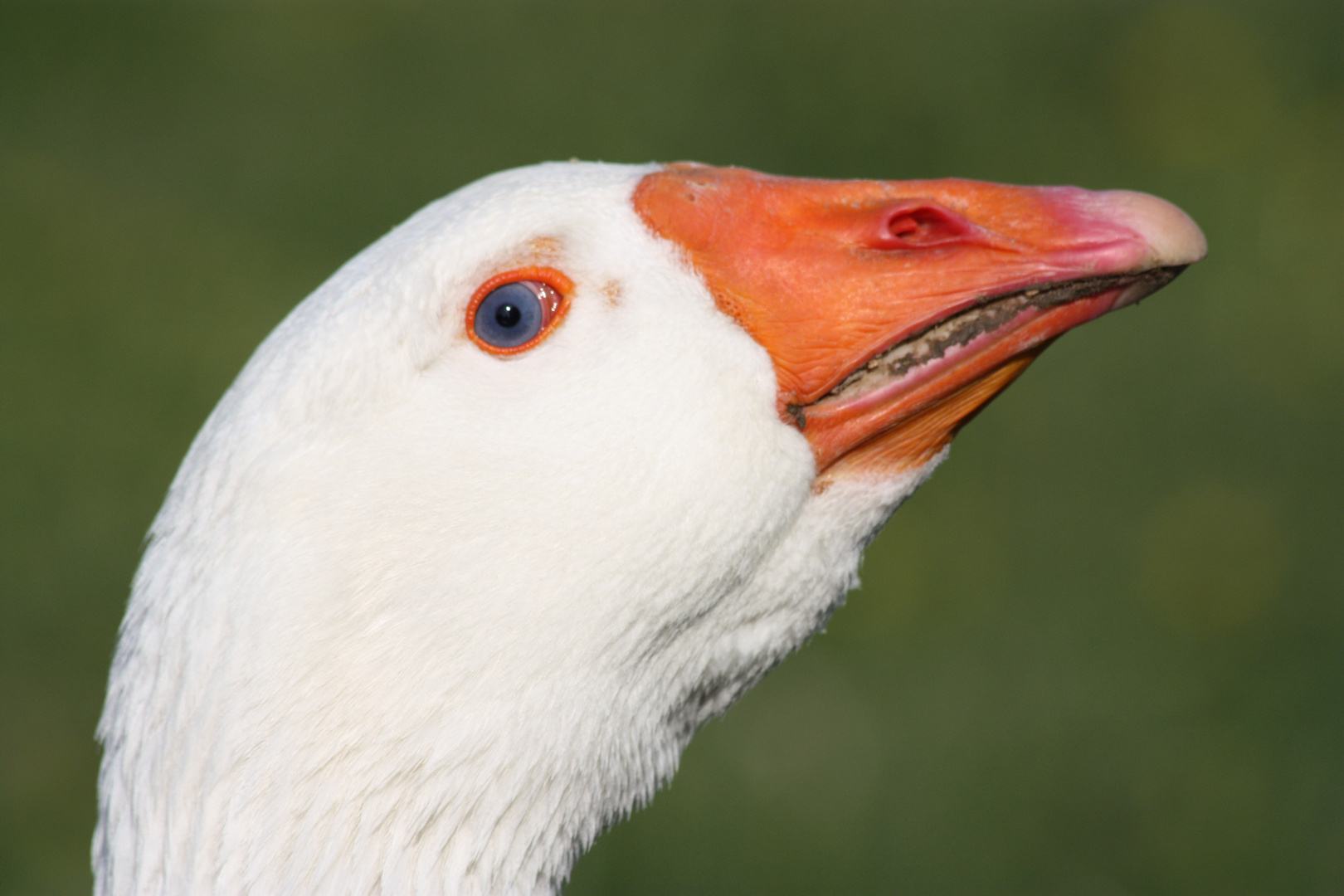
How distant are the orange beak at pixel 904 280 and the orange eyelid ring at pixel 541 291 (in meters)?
0.22

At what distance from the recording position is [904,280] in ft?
7.84

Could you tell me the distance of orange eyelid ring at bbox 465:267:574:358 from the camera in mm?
2422

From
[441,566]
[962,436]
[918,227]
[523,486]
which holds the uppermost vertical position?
[918,227]

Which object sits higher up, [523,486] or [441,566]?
[523,486]

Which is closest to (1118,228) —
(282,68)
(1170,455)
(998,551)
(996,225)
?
(996,225)

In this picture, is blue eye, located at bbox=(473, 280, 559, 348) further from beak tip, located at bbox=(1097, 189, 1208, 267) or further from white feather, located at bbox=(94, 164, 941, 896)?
beak tip, located at bbox=(1097, 189, 1208, 267)

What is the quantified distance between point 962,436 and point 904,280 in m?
5.99

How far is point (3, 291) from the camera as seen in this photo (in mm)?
8688

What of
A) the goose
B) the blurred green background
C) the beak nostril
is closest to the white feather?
the goose

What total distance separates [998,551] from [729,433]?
5110 mm

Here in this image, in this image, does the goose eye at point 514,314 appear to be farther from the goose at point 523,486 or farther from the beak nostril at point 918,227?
the beak nostril at point 918,227

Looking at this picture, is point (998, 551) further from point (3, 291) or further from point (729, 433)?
point (3, 291)

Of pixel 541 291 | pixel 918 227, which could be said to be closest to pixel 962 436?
pixel 918 227

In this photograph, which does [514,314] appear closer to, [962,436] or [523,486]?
[523,486]
